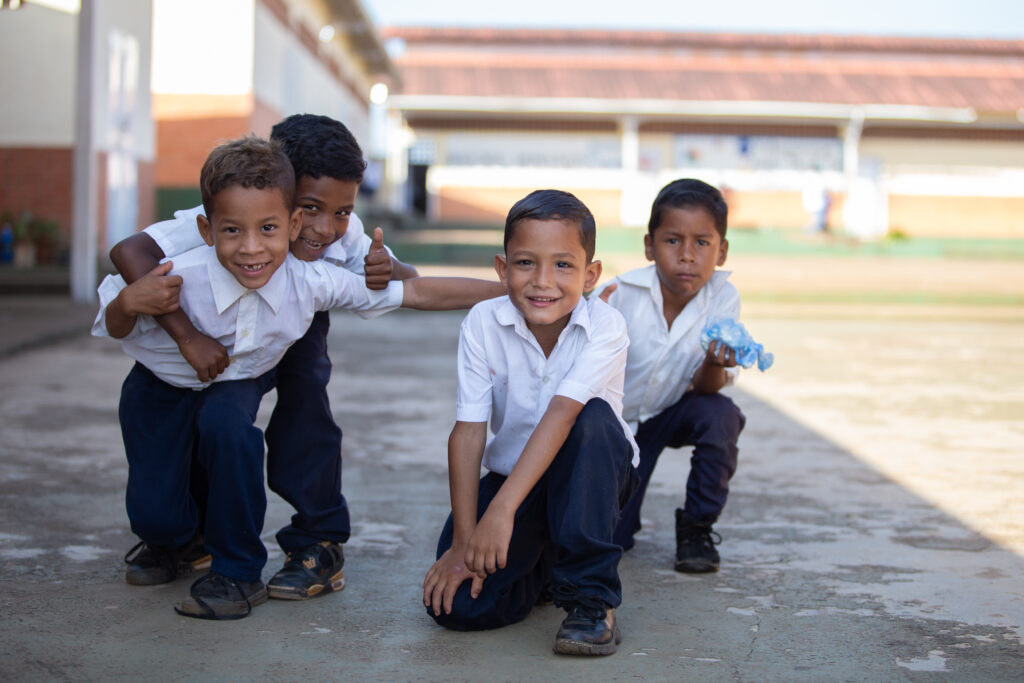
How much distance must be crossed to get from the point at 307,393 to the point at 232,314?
0.27 meters

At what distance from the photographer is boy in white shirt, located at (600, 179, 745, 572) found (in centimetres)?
280

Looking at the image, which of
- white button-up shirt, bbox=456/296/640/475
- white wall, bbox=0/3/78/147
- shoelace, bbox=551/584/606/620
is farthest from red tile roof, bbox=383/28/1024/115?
shoelace, bbox=551/584/606/620

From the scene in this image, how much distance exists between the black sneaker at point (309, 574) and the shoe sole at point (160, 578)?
0.20 metres

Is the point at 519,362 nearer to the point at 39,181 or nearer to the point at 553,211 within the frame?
the point at 553,211

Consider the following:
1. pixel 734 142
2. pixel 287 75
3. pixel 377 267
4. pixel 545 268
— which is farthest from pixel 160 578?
pixel 734 142

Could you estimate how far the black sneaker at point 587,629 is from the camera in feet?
6.98

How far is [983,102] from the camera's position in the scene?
25.4 m

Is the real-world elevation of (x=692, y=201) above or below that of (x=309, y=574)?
above

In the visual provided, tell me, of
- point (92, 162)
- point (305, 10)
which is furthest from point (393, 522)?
point (305, 10)

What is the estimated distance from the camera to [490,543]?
85.9 inches

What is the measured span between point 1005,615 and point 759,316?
7705 mm

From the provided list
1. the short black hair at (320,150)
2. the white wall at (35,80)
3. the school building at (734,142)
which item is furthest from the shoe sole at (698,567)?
the school building at (734,142)

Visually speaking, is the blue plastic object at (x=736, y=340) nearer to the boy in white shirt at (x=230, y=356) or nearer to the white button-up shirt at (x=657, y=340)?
the white button-up shirt at (x=657, y=340)

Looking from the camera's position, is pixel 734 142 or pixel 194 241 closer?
pixel 194 241
